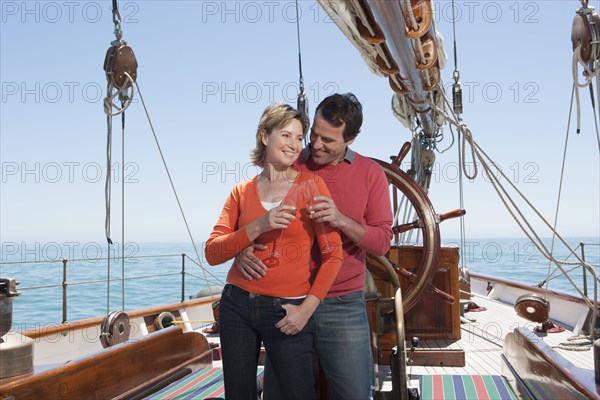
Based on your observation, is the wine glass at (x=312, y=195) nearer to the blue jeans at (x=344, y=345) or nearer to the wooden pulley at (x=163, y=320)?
the blue jeans at (x=344, y=345)

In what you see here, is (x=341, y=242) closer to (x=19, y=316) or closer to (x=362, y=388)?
(x=362, y=388)

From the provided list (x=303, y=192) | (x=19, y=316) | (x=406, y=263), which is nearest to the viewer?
(x=303, y=192)

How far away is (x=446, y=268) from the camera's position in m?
3.38

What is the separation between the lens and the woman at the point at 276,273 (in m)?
1.17

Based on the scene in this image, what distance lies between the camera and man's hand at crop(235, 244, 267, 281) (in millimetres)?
1170

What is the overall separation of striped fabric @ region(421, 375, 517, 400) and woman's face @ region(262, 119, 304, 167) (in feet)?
5.00

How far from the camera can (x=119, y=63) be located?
1.96 m

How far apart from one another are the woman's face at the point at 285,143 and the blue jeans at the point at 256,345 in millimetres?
296

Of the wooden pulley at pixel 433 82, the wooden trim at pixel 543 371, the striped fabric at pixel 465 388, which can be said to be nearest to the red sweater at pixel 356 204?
the wooden trim at pixel 543 371

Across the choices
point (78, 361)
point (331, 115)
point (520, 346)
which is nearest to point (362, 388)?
point (331, 115)

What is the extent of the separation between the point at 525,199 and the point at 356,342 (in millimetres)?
1547

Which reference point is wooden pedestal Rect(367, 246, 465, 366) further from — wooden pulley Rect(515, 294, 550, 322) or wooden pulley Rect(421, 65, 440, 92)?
wooden pulley Rect(421, 65, 440, 92)

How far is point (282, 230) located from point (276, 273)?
0.09m

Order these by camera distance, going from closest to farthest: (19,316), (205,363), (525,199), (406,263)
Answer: (525,199) → (205,363) → (406,263) → (19,316)
